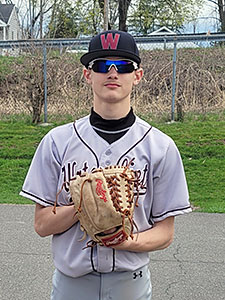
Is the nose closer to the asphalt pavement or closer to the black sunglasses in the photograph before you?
the black sunglasses

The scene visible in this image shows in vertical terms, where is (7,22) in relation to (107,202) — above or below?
above

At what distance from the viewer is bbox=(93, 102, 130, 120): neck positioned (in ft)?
6.85

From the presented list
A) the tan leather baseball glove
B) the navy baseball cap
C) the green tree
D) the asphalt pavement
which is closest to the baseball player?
the navy baseball cap

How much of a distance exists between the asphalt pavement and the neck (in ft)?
7.91

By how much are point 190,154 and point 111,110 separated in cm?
695

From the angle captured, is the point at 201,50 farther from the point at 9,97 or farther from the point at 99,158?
the point at 99,158

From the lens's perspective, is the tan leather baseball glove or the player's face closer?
the tan leather baseball glove

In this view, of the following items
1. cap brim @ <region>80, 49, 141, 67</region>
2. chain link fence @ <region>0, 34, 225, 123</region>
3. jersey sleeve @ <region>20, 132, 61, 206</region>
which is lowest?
chain link fence @ <region>0, 34, 225, 123</region>

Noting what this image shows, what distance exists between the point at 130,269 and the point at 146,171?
43 cm

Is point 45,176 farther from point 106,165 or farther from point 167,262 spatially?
point 167,262

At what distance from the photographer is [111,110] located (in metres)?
2.09

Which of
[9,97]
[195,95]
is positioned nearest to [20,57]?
[9,97]

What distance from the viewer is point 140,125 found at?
2207 mm

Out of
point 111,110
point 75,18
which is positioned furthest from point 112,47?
point 75,18
